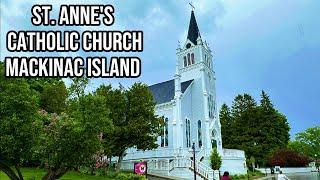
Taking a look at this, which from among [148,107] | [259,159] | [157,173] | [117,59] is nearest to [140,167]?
[148,107]

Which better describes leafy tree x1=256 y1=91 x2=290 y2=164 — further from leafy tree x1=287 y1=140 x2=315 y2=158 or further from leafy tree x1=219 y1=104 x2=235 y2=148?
leafy tree x1=287 y1=140 x2=315 y2=158

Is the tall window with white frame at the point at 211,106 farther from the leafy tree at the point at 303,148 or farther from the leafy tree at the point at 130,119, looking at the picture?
the leafy tree at the point at 303,148

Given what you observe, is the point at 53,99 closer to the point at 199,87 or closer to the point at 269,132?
the point at 199,87

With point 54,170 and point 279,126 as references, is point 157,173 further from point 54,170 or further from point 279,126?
point 279,126

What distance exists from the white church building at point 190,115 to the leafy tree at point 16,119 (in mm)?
22602

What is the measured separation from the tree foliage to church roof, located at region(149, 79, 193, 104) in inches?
1007

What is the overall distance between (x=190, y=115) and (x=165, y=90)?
18.6 ft

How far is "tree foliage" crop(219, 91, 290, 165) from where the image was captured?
223ft

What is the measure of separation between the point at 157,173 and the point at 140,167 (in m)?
10.6

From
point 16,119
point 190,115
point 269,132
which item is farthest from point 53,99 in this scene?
point 269,132

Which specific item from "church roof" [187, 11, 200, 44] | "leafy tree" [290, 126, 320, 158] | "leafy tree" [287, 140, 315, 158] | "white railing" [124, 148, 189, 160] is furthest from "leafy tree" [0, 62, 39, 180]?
"leafy tree" [290, 126, 320, 158]

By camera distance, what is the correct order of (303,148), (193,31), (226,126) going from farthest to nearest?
(303,148) < (226,126) < (193,31)

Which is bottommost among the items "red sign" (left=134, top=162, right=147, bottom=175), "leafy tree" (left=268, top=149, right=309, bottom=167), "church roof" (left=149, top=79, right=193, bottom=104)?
"leafy tree" (left=268, top=149, right=309, bottom=167)

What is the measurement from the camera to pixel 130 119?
3356cm
